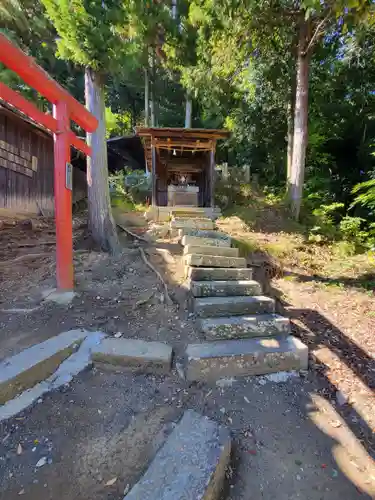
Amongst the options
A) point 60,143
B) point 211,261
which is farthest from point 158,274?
point 60,143

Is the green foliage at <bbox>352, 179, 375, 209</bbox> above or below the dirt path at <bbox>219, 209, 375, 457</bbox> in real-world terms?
above

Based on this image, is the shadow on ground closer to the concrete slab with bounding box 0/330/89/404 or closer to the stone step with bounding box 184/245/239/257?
the stone step with bounding box 184/245/239/257

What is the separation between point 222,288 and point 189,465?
2193 mm

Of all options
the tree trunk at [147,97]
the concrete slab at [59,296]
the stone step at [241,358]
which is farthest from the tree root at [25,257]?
the tree trunk at [147,97]

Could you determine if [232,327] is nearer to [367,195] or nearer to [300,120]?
[367,195]

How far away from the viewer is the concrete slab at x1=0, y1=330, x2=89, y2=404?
211 centimetres

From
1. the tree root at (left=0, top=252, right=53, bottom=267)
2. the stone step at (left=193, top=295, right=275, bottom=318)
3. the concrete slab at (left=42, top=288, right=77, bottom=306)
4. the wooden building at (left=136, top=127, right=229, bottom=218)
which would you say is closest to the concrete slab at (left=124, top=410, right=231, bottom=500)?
the stone step at (left=193, top=295, right=275, bottom=318)

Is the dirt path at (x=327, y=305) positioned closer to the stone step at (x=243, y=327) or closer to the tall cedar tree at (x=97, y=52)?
the stone step at (x=243, y=327)

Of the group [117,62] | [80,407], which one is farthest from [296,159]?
[80,407]

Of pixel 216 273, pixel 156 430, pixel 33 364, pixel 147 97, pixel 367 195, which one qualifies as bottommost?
pixel 156 430

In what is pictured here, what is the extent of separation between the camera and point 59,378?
7.68ft

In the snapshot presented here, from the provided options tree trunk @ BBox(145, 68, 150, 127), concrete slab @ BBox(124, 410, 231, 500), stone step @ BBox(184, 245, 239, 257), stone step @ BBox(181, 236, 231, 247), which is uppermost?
tree trunk @ BBox(145, 68, 150, 127)

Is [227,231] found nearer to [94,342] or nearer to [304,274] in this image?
[304,274]

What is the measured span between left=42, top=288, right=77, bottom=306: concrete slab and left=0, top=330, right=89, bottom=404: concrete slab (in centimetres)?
80
